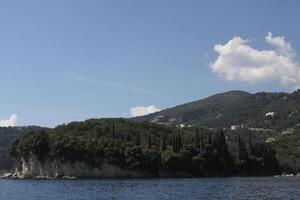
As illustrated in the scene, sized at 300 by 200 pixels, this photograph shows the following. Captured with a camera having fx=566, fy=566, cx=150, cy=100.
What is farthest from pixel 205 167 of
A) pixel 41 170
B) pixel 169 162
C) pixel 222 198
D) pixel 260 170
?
pixel 222 198

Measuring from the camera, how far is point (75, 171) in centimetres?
17950

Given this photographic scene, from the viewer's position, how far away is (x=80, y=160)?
179250 millimetres

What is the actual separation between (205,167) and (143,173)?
2117 cm

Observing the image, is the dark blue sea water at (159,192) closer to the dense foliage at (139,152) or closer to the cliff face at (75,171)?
the cliff face at (75,171)

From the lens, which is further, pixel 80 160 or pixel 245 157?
pixel 245 157

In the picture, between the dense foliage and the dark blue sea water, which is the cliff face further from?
the dark blue sea water

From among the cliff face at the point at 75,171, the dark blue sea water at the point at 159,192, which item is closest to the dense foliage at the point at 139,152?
the cliff face at the point at 75,171

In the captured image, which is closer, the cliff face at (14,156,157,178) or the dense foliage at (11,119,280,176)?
the cliff face at (14,156,157,178)

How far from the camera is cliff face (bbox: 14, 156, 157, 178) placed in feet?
576

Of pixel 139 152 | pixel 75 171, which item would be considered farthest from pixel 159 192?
pixel 75 171

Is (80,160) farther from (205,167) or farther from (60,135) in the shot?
(205,167)

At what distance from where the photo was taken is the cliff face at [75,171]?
576 feet

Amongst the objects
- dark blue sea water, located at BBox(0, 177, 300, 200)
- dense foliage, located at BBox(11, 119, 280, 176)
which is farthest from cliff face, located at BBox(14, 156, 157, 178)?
dark blue sea water, located at BBox(0, 177, 300, 200)

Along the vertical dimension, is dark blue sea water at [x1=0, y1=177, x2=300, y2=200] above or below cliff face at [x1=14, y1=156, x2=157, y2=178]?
below
